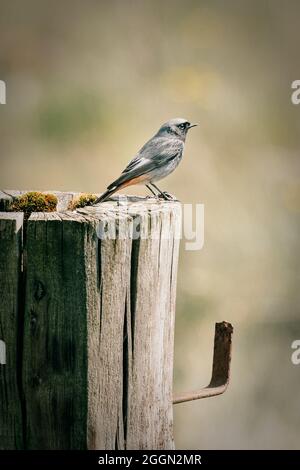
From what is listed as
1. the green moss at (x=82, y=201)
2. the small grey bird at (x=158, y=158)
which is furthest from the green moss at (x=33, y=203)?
the small grey bird at (x=158, y=158)

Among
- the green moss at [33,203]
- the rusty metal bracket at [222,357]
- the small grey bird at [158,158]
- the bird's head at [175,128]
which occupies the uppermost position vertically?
the bird's head at [175,128]

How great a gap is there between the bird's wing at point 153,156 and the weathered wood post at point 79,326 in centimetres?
220

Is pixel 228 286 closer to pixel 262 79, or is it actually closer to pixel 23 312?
pixel 262 79

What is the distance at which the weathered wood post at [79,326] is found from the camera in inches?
120

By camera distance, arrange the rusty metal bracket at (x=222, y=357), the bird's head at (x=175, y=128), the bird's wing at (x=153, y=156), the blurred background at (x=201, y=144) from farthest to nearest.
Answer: the blurred background at (x=201, y=144) → the bird's head at (x=175, y=128) → the bird's wing at (x=153, y=156) → the rusty metal bracket at (x=222, y=357)

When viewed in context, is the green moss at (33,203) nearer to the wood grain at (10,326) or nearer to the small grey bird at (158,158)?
the wood grain at (10,326)

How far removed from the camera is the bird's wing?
5.64 meters

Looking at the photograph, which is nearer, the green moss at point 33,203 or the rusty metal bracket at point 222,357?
the green moss at point 33,203

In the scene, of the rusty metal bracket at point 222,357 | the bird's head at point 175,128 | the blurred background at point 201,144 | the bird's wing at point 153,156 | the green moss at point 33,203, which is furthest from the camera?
the blurred background at point 201,144

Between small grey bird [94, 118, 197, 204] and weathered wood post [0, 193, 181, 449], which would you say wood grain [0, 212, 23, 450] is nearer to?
weathered wood post [0, 193, 181, 449]

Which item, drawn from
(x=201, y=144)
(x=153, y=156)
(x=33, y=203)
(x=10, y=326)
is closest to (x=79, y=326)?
(x=10, y=326)

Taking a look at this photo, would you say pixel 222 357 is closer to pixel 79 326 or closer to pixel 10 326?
pixel 79 326

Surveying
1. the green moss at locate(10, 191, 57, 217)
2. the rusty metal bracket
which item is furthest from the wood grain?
the rusty metal bracket

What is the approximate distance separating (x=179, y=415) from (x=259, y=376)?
948mm
